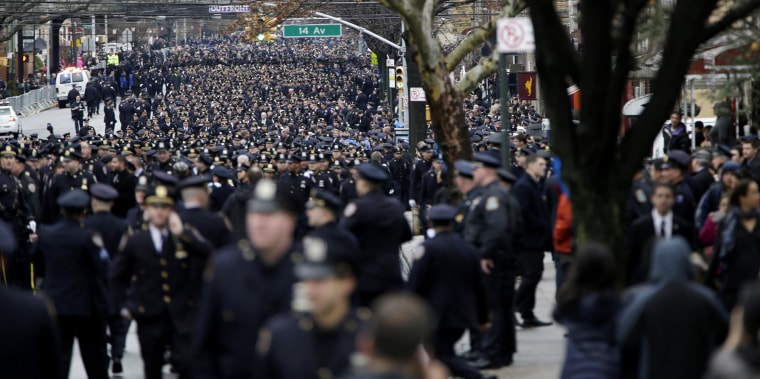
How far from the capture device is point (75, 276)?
11250 millimetres

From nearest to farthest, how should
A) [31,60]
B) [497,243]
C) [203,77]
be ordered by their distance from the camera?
[497,243]
[203,77]
[31,60]

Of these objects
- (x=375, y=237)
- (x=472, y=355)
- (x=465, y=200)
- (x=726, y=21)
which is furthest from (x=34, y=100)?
(x=726, y=21)

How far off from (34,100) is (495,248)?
207 ft

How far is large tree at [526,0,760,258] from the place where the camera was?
31.4 ft

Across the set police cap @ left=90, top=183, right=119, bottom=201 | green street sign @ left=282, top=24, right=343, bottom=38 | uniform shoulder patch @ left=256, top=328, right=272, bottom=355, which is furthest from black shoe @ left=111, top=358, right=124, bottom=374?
green street sign @ left=282, top=24, right=343, bottom=38

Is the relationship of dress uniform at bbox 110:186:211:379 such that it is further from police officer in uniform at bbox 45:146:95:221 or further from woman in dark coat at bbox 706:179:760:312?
police officer in uniform at bbox 45:146:95:221

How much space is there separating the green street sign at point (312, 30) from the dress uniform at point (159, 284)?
4474cm

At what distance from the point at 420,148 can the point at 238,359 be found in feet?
65.4

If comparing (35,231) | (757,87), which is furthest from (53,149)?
(757,87)

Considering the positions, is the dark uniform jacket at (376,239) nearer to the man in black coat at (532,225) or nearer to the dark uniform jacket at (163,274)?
the dark uniform jacket at (163,274)

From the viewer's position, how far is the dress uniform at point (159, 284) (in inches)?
405

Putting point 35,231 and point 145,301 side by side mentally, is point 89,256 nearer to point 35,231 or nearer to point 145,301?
point 145,301

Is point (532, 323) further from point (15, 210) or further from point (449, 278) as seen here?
point (15, 210)

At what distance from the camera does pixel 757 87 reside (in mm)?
20719
